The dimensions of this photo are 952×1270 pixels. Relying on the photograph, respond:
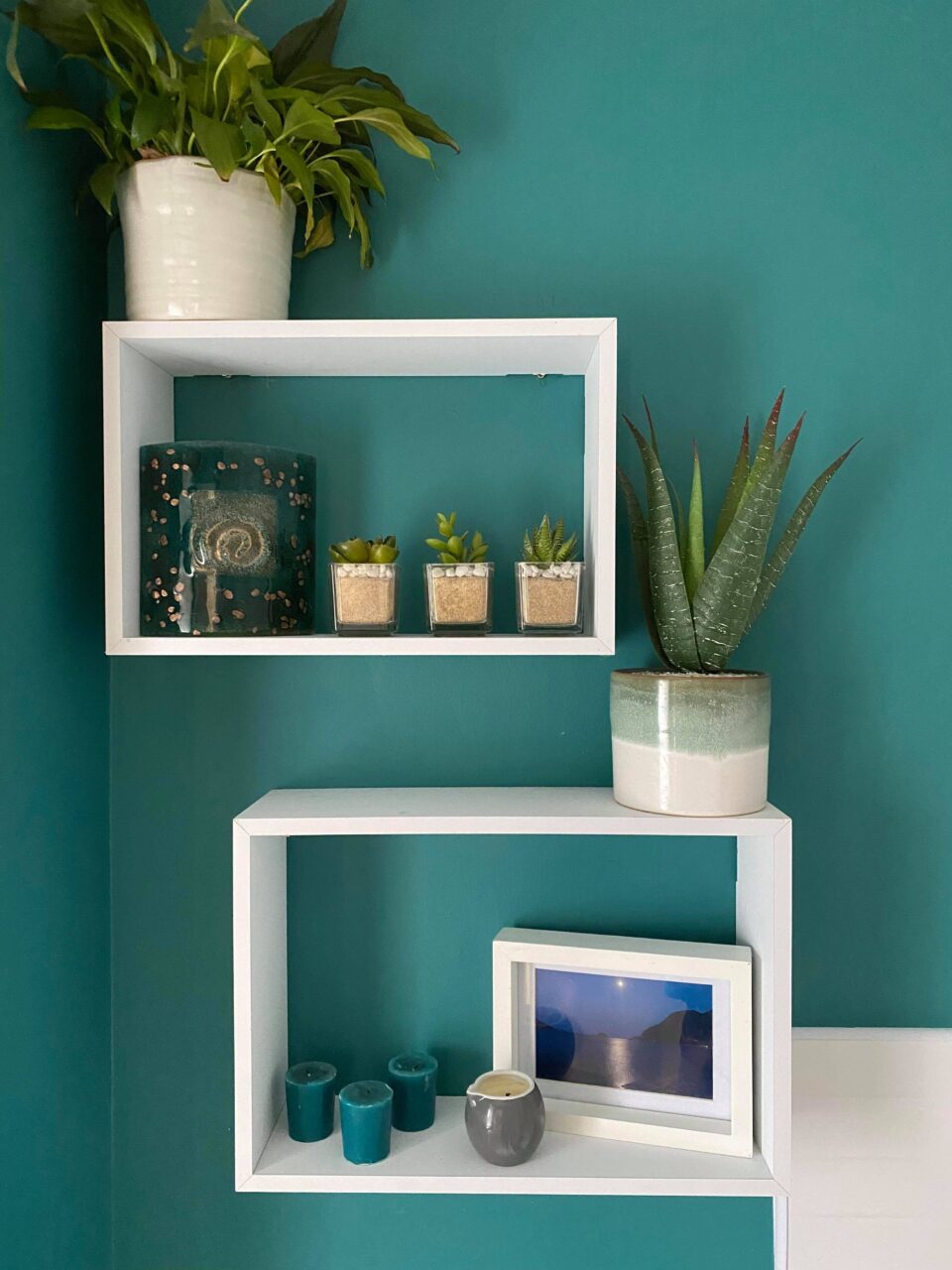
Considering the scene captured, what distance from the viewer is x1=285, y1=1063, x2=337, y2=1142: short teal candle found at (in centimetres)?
95

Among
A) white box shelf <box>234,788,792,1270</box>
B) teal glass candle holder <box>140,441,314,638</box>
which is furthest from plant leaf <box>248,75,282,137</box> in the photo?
white box shelf <box>234,788,792,1270</box>

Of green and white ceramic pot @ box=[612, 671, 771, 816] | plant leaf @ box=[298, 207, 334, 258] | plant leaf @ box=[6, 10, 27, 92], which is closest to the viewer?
plant leaf @ box=[6, 10, 27, 92]

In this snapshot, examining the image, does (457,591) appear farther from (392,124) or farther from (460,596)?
(392,124)

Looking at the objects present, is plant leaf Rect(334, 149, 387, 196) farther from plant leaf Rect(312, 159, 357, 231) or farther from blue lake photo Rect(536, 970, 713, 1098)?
blue lake photo Rect(536, 970, 713, 1098)

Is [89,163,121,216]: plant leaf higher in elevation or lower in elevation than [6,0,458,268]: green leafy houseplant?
lower

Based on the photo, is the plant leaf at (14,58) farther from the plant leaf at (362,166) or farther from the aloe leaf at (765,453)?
the aloe leaf at (765,453)

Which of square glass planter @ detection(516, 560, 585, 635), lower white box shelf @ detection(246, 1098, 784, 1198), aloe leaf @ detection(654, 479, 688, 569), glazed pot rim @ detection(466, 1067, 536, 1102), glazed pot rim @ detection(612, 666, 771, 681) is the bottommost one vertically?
lower white box shelf @ detection(246, 1098, 784, 1198)

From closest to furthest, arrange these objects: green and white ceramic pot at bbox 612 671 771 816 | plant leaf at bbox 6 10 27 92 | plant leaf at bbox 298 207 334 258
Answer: plant leaf at bbox 6 10 27 92
green and white ceramic pot at bbox 612 671 771 816
plant leaf at bbox 298 207 334 258

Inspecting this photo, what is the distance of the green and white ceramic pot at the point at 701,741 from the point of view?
0.89 meters

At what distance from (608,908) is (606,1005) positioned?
11 cm

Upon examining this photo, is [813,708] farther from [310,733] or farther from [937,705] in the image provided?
[310,733]

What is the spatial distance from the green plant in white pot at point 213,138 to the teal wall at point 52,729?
78 mm

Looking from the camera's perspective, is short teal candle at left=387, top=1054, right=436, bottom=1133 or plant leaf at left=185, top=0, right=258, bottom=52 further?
short teal candle at left=387, top=1054, right=436, bottom=1133

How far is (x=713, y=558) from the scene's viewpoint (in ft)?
2.95
